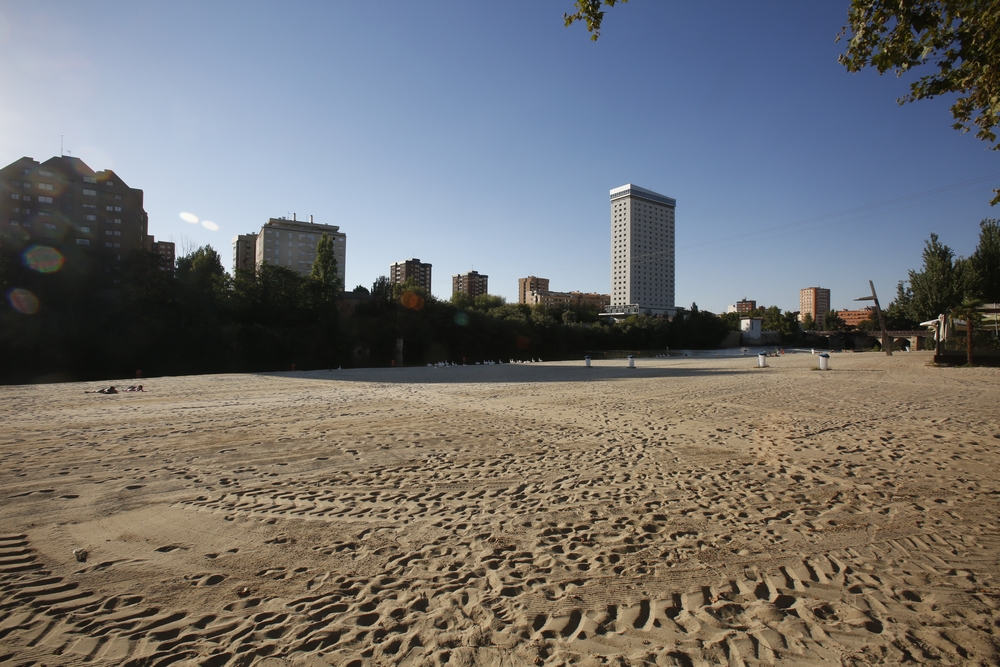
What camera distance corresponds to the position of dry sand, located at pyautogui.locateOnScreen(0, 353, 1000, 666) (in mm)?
2934

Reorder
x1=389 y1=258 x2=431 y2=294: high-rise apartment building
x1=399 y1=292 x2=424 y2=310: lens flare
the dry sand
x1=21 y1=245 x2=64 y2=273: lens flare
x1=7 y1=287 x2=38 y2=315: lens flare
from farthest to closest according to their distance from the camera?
x1=389 y1=258 x2=431 y2=294: high-rise apartment building, x1=399 y1=292 x2=424 y2=310: lens flare, x1=21 y1=245 x2=64 y2=273: lens flare, x1=7 y1=287 x2=38 y2=315: lens flare, the dry sand

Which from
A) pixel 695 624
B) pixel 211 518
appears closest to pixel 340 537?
pixel 211 518

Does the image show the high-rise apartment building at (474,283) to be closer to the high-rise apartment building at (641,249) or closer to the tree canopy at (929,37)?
the high-rise apartment building at (641,249)

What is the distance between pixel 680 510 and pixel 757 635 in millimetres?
2113

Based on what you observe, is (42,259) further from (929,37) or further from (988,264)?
(988,264)

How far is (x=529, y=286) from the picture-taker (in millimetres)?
167125

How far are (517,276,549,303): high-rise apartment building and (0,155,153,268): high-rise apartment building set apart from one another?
11078cm

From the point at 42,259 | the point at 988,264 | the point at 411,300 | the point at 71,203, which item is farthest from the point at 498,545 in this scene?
the point at 71,203

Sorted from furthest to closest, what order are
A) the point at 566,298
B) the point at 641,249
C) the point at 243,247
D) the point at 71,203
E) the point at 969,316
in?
the point at 566,298, the point at 641,249, the point at 243,247, the point at 71,203, the point at 969,316

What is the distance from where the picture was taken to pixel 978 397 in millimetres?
13016

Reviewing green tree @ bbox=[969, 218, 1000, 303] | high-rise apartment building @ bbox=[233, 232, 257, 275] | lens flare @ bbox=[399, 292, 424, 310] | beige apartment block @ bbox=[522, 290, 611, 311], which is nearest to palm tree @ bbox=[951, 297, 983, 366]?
green tree @ bbox=[969, 218, 1000, 303]

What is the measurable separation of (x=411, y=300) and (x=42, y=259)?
28.9m

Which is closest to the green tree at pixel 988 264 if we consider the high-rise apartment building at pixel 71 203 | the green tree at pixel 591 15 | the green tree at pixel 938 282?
the green tree at pixel 938 282

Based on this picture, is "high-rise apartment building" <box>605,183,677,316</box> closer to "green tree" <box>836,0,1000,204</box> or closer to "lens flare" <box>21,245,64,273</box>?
"lens flare" <box>21,245,64,273</box>
